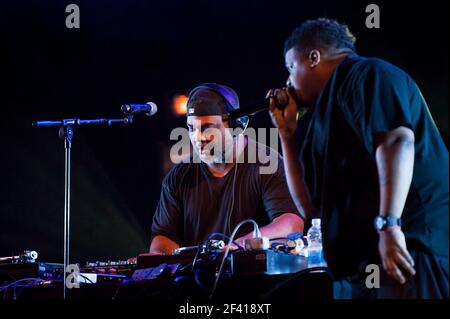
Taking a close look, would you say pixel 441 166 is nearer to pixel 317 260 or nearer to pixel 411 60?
pixel 317 260

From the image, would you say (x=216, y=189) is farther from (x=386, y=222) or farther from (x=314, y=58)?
(x=386, y=222)

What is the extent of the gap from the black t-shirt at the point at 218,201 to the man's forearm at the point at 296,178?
1105 mm

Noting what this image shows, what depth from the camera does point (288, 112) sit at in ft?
7.89

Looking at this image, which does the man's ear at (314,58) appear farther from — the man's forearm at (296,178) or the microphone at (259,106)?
the man's forearm at (296,178)

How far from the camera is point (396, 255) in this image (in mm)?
1977

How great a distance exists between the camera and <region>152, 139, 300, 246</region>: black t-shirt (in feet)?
12.1

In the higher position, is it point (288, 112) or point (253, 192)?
point (288, 112)

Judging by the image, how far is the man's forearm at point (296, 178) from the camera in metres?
2.46

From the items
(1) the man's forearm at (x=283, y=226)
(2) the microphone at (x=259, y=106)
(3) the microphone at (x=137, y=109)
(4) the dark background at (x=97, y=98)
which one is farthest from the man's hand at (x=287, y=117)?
(4) the dark background at (x=97, y=98)

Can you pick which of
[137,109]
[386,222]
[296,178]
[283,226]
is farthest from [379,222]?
[137,109]

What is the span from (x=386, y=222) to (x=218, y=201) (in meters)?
1.85

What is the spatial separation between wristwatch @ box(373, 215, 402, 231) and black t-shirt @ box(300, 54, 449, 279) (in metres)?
0.08
